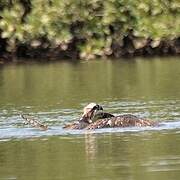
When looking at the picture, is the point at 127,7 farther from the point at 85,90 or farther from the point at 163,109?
the point at 163,109

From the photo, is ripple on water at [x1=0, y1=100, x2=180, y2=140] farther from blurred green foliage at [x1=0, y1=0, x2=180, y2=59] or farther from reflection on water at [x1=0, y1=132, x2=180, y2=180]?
blurred green foliage at [x1=0, y1=0, x2=180, y2=59]

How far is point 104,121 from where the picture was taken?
17953 millimetres

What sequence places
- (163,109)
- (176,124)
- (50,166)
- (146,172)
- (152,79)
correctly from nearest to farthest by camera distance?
(146,172)
(50,166)
(176,124)
(163,109)
(152,79)

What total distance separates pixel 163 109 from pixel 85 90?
6.12m

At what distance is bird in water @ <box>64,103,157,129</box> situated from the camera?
1780cm

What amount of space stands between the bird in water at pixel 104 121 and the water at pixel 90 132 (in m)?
0.19

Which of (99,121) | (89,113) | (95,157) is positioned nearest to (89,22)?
(89,113)

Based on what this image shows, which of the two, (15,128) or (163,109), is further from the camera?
(163,109)

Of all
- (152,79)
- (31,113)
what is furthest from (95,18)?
(31,113)

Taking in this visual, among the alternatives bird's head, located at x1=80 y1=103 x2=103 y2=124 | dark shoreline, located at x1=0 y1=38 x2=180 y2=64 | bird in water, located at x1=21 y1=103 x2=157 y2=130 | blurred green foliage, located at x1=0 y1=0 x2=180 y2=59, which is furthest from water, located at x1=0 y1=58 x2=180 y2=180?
dark shoreline, located at x1=0 y1=38 x2=180 y2=64

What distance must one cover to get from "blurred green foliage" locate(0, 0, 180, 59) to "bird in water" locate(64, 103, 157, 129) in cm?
2243

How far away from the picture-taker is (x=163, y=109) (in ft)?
66.7

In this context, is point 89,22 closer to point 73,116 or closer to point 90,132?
point 73,116

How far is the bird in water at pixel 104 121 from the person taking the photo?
Answer: 58.4 ft
